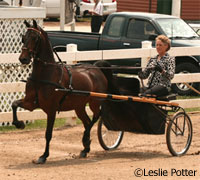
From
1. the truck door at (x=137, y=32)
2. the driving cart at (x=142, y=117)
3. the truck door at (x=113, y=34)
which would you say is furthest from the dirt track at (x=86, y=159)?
the truck door at (x=113, y=34)

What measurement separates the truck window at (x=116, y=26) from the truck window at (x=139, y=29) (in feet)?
0.80

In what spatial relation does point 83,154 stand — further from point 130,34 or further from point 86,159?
point 130,34

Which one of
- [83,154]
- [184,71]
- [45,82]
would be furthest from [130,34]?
[45,82]

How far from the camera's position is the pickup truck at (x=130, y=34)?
20.0 m

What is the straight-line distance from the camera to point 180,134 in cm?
1212

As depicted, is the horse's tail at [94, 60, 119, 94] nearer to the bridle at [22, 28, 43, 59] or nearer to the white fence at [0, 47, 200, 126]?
the bridle at [22, 28, 43, 59]

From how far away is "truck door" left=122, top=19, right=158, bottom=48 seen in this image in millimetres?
20216

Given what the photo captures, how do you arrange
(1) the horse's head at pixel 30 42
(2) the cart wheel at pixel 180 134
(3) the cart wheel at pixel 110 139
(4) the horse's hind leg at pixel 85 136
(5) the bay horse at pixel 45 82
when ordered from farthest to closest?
1. (3) the cart wheel at pixel 110 139
2. (2) the cart wheel at pixel 180 134
3. (4) the horse's hind leg at pixel 85 136
4. (5) the bay horse at pixel 45 82
5. (1) the horse's head at pixel 30 42

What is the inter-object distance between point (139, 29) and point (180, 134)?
28.3 feet

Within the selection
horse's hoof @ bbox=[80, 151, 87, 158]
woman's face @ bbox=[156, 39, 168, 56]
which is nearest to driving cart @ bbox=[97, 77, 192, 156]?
horse's hoof @ bbox=[80, 151, 87, 158]

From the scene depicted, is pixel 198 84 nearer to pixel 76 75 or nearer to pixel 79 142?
pixel 79 142

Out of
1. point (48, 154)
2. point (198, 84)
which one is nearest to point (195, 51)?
point (198, 84)

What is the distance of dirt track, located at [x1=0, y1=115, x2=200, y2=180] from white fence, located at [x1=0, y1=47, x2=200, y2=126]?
1.13ft

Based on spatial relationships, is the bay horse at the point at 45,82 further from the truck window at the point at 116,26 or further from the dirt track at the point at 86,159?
the truck window at the point at 116,26
